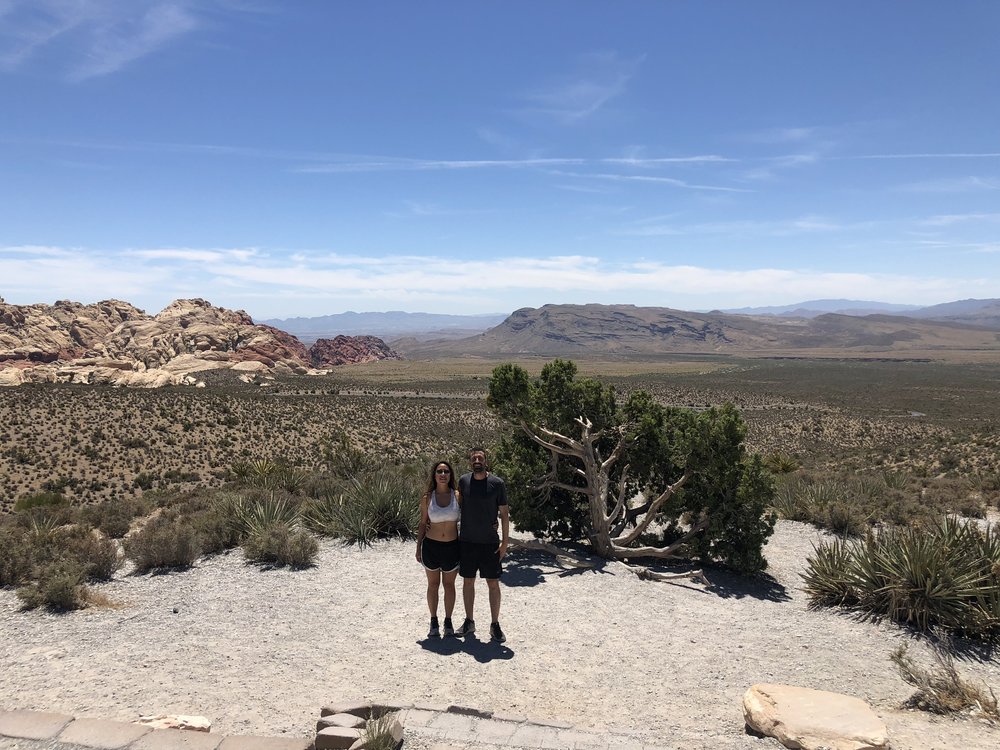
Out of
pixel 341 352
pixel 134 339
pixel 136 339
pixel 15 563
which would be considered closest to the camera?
pixel 15 563

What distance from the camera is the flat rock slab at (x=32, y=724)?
4.49 metres

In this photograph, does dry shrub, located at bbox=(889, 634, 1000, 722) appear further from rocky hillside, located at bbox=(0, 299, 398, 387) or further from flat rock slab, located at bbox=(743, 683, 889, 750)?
rocky hillside, located at bbox=(0, 299, 398, 387)

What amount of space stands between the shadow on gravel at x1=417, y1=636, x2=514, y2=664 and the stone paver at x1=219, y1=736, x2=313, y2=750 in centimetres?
238

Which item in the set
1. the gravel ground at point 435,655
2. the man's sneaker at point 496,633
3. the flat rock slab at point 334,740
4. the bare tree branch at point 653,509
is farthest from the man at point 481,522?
the bare tree branch at point 653,509

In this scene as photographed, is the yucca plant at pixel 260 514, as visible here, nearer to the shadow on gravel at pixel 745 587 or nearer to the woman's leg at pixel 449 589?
the woman's leg at pixel 449 589

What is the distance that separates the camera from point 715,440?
34.1 ft

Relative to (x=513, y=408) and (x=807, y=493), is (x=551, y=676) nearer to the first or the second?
(x=513, y=408)

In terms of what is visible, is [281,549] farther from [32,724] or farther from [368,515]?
[32,724]

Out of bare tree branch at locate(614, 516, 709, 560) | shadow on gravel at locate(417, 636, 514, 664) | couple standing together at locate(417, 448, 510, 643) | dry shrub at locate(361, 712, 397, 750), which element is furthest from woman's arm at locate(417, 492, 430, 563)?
bare tree branch at locate(614, 516, 709, 560)

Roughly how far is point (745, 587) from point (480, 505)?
593 cm

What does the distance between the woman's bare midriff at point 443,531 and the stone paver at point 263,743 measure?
250 centimetres

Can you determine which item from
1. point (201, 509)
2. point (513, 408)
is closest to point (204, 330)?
point (201, 509)

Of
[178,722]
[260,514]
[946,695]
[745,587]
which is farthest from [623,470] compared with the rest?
[178,722]

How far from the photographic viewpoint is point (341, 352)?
6678 inches
